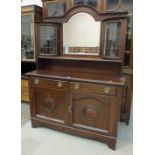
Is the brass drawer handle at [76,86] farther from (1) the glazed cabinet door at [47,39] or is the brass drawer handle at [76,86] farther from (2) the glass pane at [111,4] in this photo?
(2) the glass pane at [111,4]

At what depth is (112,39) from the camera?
6.51 ft

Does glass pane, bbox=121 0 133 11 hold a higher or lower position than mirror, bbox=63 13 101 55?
higher

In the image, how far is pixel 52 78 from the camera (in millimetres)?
1968

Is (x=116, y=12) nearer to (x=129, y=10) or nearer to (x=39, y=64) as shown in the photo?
(x=129, y=10)

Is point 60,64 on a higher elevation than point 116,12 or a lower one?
lower

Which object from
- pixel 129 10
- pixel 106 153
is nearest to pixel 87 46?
pixel 129 10

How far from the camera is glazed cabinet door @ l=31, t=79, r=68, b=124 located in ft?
6.48

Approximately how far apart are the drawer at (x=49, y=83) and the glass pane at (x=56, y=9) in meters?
1.04

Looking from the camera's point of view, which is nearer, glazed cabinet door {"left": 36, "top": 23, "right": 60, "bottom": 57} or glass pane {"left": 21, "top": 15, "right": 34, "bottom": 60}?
glazed cabinet door {"left": 36, "top": 23, "right": 60, "bottom": 57}

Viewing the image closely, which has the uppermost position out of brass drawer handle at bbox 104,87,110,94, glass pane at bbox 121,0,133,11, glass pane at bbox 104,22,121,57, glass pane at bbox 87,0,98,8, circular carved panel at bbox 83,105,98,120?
glass pane at bbox 87,0,98,8

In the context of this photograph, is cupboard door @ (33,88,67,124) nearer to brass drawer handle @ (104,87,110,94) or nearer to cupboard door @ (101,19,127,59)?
brass drawer handle @ (104,87,110,94)

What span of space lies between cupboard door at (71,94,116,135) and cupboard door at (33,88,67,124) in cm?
15

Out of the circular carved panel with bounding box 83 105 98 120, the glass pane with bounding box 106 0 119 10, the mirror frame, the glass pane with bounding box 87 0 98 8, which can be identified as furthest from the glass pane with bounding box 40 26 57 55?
the circular carved panel with bounding box 83 105 98 120

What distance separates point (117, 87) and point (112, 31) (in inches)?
30.3
